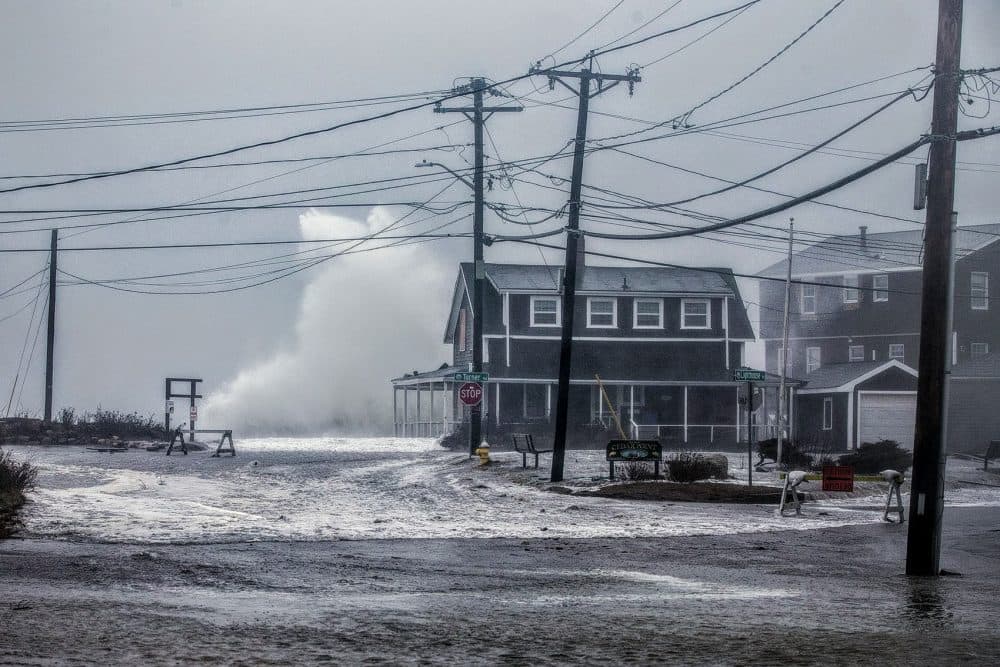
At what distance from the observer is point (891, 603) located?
36.2ft

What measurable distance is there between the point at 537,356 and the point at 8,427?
2188 cm

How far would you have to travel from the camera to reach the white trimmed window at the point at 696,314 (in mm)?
56906

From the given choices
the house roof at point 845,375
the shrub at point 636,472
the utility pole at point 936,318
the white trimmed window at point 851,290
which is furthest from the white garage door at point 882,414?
the utility pole at point 936,318

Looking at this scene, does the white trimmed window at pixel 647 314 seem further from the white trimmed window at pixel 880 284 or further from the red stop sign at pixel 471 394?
the red stop sign at pixel 471 394

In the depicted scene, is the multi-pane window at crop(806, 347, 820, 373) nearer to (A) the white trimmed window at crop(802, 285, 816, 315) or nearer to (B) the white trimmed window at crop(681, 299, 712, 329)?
(A) the white trimmed window at crop(802, 285, 816, 315)

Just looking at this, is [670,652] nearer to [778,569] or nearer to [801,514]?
[778,569]

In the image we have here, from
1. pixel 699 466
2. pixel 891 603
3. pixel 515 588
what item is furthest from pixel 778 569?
pixel 699 466

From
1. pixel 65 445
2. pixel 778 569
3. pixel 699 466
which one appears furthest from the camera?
pixel 65 445

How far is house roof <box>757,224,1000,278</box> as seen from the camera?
67.1 meters

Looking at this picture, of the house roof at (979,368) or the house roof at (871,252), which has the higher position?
the house roof at (871,252)

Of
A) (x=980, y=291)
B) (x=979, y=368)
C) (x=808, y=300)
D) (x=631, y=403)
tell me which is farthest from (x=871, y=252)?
(x=631, y=403)

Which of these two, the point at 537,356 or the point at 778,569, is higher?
the point at 537,356

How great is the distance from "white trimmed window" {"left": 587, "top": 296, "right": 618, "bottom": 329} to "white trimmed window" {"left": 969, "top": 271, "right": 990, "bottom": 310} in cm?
2084

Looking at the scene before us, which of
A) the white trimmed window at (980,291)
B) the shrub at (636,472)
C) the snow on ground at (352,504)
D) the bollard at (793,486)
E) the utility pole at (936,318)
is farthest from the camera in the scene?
the white trimmed window at (980,291)
